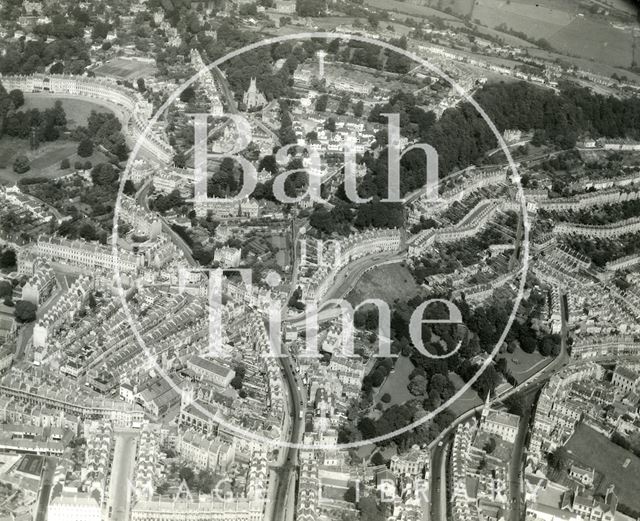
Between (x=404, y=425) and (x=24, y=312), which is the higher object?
(x=24, y=312)

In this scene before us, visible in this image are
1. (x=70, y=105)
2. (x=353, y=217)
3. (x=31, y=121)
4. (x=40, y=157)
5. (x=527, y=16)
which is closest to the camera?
(x=353, y=217)

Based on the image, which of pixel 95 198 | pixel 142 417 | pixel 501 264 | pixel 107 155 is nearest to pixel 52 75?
pixel 107 155

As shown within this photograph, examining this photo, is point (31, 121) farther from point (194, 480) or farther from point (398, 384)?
point (194, 480)

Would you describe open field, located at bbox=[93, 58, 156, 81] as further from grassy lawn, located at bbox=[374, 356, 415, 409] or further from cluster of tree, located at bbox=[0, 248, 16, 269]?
grassy lawn, located at bbox=[374, 356, 415, 409]

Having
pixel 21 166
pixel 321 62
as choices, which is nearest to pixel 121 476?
pixel 21 166

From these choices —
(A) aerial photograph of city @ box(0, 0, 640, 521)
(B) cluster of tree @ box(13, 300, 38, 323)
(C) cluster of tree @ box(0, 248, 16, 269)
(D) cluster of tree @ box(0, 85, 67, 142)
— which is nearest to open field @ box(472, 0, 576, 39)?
(A) aerial photograph of city @ box(0, 0, 640, 521)

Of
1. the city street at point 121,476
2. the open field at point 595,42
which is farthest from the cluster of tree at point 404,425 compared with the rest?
the open field at point 595,42

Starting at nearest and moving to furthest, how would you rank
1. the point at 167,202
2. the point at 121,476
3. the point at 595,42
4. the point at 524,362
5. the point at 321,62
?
1. the point at 121,476
2. the point at 524,362
3. the point at 167,202
4. the point at 321,62
5. the point at 595,42
